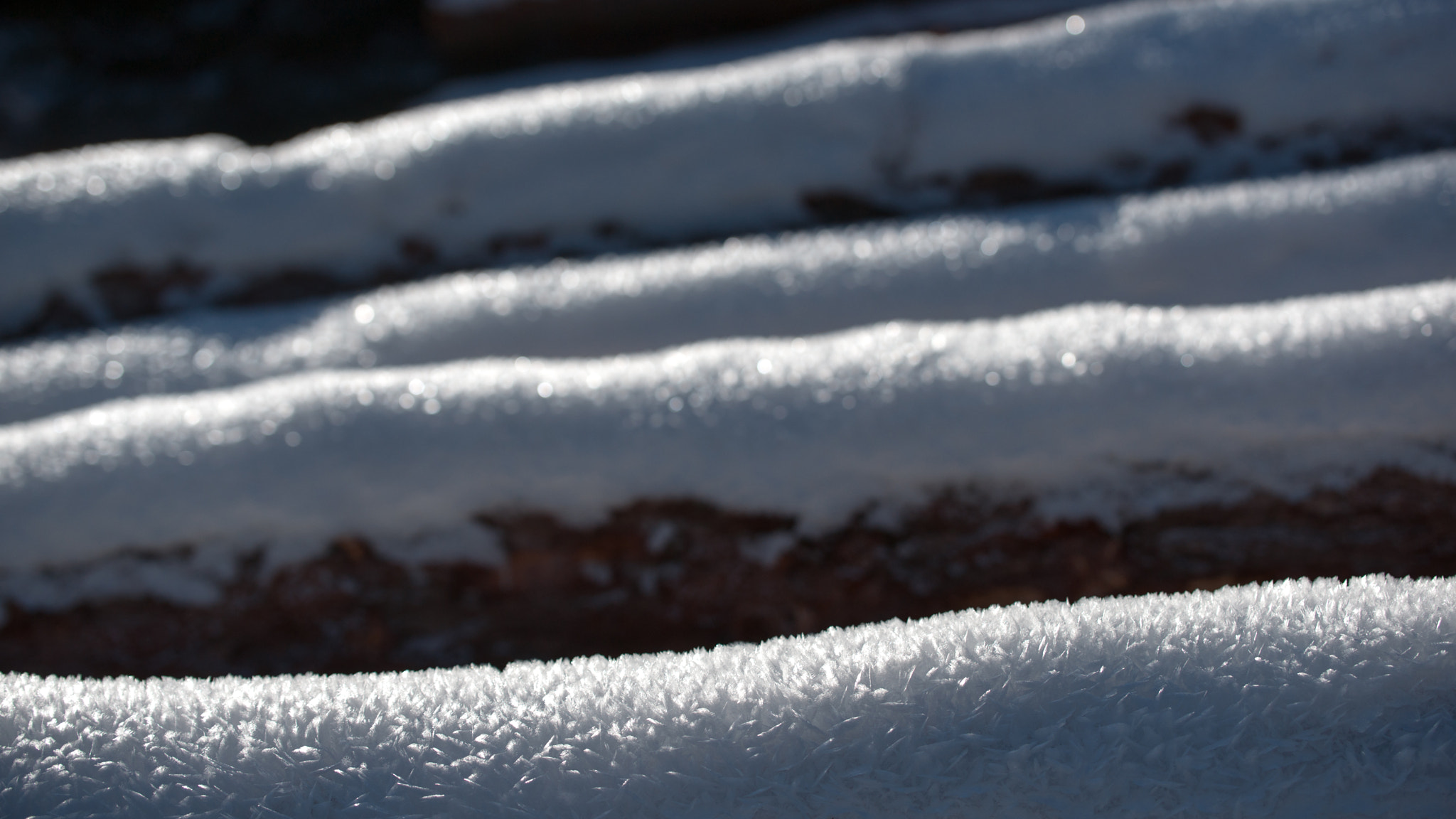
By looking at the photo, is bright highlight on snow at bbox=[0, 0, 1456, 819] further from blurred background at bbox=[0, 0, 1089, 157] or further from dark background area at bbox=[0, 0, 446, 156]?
dark background area at bbox=[0, 0, 446, 156]

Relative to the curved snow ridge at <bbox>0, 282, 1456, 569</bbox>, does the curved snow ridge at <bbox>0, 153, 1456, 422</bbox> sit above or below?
above

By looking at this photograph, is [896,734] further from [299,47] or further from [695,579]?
[299,47]

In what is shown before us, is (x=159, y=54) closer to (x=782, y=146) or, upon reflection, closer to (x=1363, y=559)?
(x=782, y=146)

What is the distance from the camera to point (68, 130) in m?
1.40

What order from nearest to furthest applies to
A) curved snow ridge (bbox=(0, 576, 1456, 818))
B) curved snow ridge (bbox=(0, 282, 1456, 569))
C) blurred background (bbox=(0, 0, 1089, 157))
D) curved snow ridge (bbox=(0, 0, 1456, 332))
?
curved snow ridge (bbox=(0, 576, 1456, 818)), curved snow ridge (bbox=(0, 282, 1456, 569)), curved snow ridge (bbox=(0, 0, 1456, 332)), blurred background (bbox=(0, 0, 1089, 157))

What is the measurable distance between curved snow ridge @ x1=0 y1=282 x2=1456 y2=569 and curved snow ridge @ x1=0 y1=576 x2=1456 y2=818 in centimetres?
18

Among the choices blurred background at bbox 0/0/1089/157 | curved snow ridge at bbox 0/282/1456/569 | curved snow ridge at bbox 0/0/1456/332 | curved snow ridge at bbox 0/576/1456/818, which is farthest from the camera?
blurred background at bbox 0/0/1089/157

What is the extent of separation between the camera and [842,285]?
2.88 ft

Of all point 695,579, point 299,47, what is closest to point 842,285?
point 695,579

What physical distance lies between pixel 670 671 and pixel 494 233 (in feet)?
2.15

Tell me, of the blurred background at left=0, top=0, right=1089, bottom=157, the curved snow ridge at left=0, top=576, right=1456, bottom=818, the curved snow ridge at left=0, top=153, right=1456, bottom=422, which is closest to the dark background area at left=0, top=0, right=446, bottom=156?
the blurred background at left=0, top=0, right=1089, bottom=157

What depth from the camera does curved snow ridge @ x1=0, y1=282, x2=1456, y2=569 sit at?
654 mm

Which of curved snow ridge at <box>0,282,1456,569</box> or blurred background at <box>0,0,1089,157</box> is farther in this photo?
blurred background at <box>0,0,1089,157</box>

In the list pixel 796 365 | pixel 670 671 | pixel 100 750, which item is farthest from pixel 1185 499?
pixel 100 750
